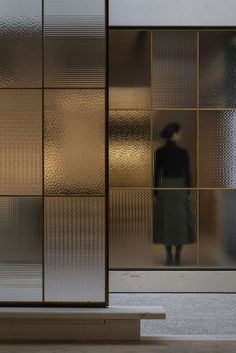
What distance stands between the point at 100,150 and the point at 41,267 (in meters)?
1.31

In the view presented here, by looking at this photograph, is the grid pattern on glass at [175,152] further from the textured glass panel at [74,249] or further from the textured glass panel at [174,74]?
the textured glass panel at [74,249]

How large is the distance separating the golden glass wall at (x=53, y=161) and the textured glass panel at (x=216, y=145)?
3.64 meters

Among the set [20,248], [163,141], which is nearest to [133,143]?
[163,141]

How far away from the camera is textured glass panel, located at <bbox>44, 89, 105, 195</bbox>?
22.4 ft

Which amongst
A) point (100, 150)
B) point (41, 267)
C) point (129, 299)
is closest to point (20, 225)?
point (41, 267)

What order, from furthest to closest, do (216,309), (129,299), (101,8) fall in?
(129,299)
(216,309)
(101,8)

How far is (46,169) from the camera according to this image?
6.84m

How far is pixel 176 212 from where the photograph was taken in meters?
10.2

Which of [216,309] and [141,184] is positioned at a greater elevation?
[141,184]

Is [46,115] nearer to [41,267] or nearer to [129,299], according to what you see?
[41,267]

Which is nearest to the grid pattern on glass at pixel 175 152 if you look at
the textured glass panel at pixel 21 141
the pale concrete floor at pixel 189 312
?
the pale concrete floor at pixel 189 312

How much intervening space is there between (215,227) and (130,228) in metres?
1.27

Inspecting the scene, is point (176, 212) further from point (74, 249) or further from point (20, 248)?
point (20, 248)

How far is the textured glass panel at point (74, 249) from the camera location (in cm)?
680
